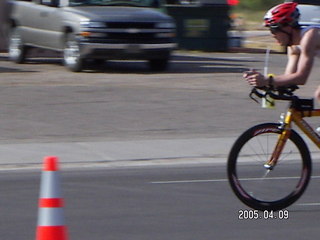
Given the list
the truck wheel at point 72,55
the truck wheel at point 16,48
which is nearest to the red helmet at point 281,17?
the truck wheel at point 72,55

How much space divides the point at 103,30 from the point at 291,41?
11.2 metres

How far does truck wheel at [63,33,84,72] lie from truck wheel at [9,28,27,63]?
1.99 m

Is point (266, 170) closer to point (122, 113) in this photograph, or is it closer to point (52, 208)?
point (52, 208)

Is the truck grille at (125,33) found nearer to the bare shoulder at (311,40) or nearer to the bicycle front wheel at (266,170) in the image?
the bicycle front wheel at (266,170)

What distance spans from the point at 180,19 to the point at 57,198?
63.8 feet

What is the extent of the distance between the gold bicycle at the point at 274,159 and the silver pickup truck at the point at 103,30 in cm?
1102

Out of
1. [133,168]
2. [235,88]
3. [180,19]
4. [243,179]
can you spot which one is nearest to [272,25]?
[243,179]

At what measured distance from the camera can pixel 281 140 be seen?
23.5 ft

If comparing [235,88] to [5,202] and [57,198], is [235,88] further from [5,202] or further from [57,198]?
[57,198]

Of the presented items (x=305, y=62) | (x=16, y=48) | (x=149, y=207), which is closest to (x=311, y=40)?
(x=305, y=62)

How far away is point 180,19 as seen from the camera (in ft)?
79.9

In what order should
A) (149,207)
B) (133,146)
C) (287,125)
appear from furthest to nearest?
1. (133,146)
2. (149,207)
3. (287,125)

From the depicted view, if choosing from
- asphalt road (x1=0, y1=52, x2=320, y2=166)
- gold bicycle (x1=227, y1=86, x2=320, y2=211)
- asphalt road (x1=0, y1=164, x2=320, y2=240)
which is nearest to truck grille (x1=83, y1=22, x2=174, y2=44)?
asphalt road (x1=0, y1=52, x2=320, y2=166)

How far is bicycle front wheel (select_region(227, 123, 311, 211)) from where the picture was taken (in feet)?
23.4
